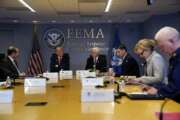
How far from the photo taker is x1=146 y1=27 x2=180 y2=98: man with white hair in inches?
107

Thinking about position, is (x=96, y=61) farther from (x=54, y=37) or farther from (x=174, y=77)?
(x=174, y=77)

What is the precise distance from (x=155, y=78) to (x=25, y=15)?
6287 mm

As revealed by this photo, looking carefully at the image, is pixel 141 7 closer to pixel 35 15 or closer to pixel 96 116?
pixel 35 15

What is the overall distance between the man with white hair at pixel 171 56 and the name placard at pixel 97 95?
495mm

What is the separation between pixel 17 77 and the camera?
595cm

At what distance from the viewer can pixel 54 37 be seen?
36.3ft

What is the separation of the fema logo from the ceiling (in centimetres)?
53

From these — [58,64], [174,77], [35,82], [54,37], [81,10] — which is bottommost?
[35,82]

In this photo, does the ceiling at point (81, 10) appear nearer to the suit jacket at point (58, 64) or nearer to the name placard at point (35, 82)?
the suit jacket at point (58, 64)

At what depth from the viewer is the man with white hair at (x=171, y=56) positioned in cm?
272

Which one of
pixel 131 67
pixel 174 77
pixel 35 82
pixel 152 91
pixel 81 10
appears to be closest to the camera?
pixel 174 77

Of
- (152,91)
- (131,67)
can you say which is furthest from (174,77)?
(131,67)

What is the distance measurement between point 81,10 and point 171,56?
5778 millimetres

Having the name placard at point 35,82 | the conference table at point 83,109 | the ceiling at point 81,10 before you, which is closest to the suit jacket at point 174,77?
the conference table at point 83,109
